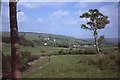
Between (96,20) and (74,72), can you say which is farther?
(96,20)

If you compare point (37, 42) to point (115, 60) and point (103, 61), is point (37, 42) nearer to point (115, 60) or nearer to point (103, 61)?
point (103, 61)

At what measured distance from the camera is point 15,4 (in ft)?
28.8

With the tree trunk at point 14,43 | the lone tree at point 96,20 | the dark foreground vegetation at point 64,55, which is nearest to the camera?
the tree trunk at point 14,43

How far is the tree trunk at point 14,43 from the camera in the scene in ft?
27.8

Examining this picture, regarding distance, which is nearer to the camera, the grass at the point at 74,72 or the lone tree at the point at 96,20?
the grass at the point at 74,72

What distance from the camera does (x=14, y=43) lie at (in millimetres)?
8578

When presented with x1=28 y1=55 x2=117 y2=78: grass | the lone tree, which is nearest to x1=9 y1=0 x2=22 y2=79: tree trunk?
x1=28 y1=55 x2=117 y2=78: grass

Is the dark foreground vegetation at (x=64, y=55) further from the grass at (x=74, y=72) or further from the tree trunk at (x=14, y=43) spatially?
the tree trunk at (x=14, y=43)

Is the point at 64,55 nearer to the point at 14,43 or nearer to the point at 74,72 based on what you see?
the point at 74,72

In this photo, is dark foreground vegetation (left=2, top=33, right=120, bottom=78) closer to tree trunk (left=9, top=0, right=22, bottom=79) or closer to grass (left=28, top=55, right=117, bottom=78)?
grass (left=28, top=55, right=117, bottom=78)

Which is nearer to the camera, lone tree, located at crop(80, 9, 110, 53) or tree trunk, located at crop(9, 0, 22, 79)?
tree trunk, located at crop(9, 0, 22, 79)

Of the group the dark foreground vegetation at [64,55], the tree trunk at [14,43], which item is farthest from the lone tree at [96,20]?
the tree trunk at [14,43]

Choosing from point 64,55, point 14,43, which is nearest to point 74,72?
point 14,43

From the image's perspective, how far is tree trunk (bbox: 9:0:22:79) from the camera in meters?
8.46
